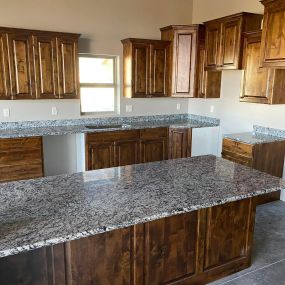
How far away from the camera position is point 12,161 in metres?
3.72

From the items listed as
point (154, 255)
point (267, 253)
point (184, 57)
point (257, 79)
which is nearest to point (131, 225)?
point (154, 255)

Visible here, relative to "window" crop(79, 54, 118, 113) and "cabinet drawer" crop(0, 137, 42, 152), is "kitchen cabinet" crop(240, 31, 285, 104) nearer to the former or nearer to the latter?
"window" crop(79, 54, 118, 113)

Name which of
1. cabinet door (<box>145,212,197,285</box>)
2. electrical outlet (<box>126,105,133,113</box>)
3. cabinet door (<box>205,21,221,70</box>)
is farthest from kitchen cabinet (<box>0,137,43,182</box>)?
cabinet door (<box>205,21,221,70</box>)

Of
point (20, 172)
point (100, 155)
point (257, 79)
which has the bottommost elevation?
point (20, 172)

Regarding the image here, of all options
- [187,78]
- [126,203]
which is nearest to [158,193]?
[126,203]

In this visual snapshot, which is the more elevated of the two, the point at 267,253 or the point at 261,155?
the point at 261,155

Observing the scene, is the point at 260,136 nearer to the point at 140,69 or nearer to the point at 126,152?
the point at 126,152

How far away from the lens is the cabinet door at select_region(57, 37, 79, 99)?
157 inches

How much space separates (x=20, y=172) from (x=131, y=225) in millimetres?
2672

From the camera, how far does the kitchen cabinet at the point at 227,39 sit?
3869 mm

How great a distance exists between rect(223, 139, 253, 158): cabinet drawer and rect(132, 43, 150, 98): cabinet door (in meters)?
1.53

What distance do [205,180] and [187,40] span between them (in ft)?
10.2

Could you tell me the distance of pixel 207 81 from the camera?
4.65 metres

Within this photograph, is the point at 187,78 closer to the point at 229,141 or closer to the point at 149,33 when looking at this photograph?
the point at 149,33
